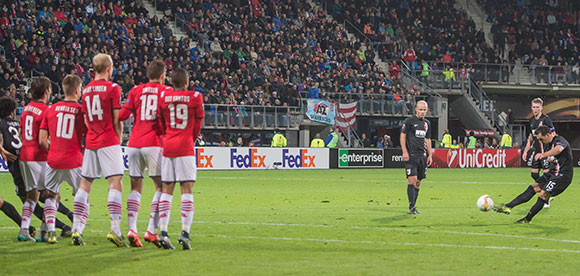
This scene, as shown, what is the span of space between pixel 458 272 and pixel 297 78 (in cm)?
3444

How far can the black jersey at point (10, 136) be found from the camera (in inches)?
431

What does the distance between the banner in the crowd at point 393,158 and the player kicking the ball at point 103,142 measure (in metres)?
30.0

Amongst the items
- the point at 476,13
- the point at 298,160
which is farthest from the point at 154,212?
the point at 476,13

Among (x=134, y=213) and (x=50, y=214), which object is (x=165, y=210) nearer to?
(x=134, y=213)

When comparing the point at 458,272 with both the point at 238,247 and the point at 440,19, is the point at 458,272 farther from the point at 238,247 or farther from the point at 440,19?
the point at 440,19

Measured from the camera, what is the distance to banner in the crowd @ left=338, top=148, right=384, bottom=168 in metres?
37.9

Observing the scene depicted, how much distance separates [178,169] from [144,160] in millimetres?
546

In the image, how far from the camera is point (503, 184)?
2552 cm

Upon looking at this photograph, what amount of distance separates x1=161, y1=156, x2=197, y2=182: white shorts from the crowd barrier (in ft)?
71.4

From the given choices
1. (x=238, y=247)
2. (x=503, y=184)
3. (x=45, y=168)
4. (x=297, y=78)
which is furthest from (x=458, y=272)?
(x=297, y=78)

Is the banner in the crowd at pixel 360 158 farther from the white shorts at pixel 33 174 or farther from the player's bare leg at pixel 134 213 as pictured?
the player's bare leg at pixel 134 213

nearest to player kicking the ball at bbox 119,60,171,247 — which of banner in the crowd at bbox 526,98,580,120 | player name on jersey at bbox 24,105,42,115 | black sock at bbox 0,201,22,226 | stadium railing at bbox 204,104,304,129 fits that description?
player name on jersey at bbox 24,105,42,115

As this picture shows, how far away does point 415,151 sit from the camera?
15.4 meters

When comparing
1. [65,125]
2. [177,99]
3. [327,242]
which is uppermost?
[177,99]
